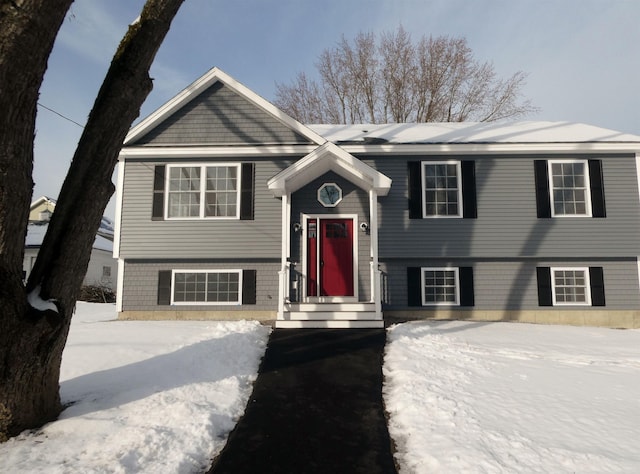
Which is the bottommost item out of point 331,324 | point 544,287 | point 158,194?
point 331,324

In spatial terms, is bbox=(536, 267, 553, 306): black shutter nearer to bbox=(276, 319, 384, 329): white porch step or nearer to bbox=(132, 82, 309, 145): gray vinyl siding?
bbox=(276, 319, 384, 329): white porch step

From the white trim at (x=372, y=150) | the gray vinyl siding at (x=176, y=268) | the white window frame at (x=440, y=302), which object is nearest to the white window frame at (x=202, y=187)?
the white trim at (x=372, y=150)

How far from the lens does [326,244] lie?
32.2 ft

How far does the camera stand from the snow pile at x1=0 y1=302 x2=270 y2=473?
3.44 m

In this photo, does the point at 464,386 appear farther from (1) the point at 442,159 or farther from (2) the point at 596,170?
(2) the point at 596,170

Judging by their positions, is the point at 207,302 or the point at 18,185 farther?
the point at 207,302

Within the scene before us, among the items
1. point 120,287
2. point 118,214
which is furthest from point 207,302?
point 118,214

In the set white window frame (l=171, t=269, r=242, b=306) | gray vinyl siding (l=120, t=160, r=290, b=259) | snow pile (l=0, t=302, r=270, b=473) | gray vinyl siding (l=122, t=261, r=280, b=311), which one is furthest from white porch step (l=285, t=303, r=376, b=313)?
white window frame (l=171, t=269, r=242, b=306)

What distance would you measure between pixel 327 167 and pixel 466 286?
4.64m

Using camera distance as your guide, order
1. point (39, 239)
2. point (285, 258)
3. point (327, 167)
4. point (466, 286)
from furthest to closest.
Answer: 1. point (39, 239)
2. point (466, 286)
3. point (327, 167)
4. point (285, 258)

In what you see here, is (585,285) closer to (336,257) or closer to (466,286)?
(466,286)

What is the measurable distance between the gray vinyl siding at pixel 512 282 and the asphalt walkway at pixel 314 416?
310 centimetres

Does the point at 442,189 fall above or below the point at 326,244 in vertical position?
above

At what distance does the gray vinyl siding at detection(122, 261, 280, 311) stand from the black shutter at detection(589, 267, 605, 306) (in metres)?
7.96
